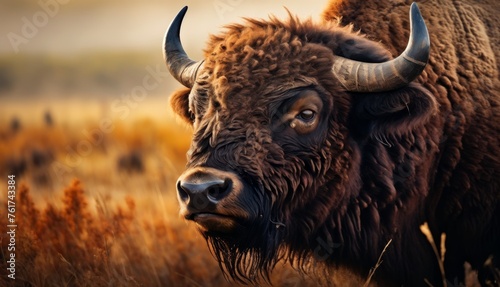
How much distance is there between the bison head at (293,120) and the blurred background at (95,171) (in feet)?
1.81

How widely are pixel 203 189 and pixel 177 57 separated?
1.97m

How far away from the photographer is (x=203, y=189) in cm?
408

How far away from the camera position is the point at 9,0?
54188 mm

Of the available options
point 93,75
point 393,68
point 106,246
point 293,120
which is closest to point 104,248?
point 106,246

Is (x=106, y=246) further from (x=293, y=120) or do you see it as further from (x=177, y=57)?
(x=293, y=120)

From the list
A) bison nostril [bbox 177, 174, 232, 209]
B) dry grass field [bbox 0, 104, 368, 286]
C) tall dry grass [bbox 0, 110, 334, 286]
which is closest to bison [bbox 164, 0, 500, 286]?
bison nostril [bbox 177, 174, 232, 209]

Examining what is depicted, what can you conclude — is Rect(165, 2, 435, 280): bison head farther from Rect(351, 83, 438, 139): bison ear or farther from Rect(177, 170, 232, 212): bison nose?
Rect(177, 170, 232, 212): bison nose

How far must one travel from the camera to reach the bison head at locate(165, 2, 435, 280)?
14.8ft

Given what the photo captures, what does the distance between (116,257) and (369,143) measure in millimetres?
3377

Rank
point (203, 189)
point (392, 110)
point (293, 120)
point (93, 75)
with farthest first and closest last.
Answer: point (93, 75) → point (392, 110) → point (293, 120) → point (203, 189)

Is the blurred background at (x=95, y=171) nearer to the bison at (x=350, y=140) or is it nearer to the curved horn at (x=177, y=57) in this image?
the curved horn at (x=177, y=57)

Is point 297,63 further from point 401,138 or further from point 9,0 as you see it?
point 9,0

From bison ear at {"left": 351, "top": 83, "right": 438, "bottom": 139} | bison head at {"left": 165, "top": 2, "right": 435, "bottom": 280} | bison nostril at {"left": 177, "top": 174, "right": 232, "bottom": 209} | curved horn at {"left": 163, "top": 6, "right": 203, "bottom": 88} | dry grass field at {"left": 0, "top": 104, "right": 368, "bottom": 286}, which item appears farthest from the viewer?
dry grass field at {"left": 0, "top": 104, "right": 368, "bottom": 286}

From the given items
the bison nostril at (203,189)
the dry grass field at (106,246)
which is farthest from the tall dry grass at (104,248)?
the bison nostril at (203,189)
